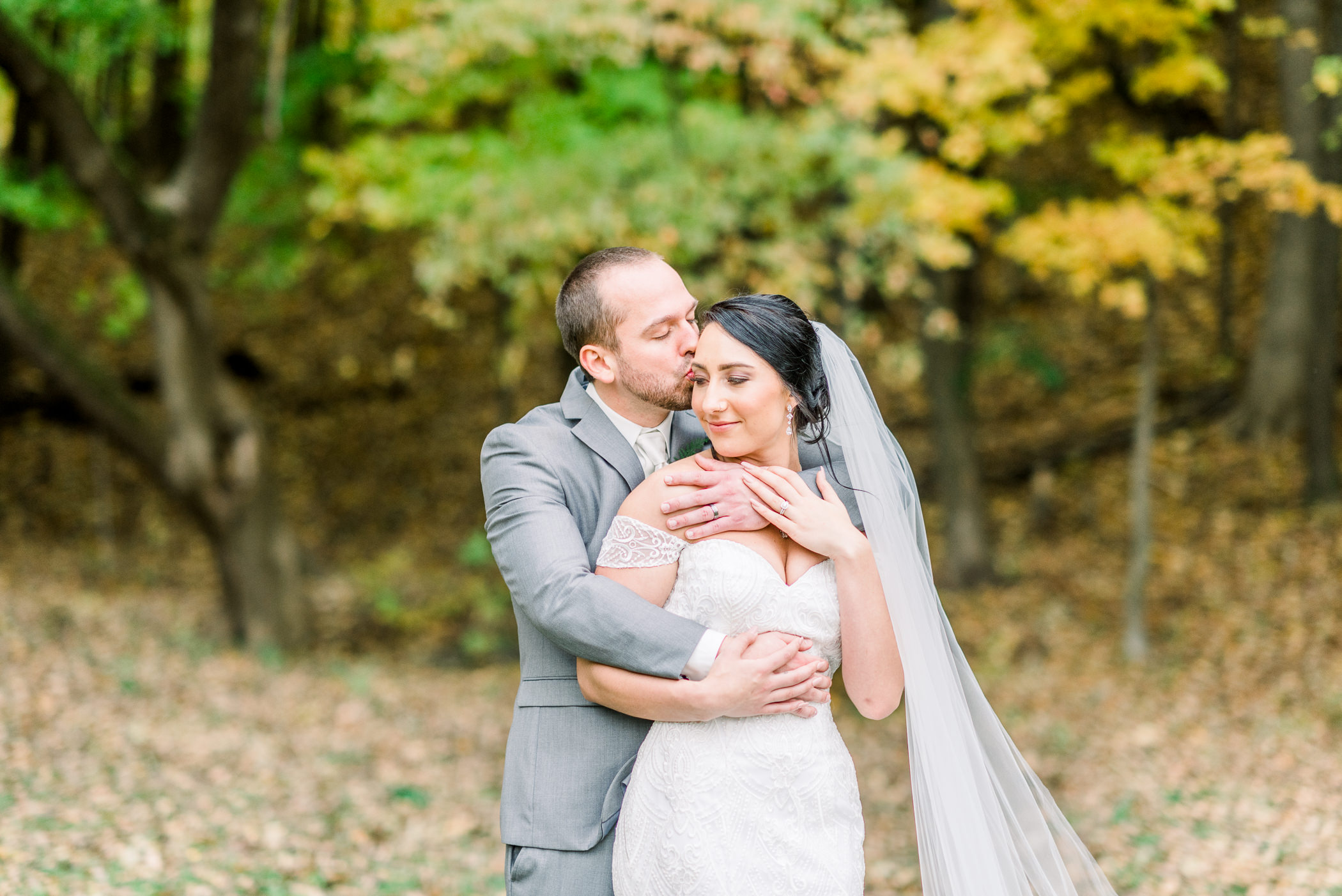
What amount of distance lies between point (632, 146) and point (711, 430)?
262 inches

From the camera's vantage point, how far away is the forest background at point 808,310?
7.00 m

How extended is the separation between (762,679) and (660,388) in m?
0.71

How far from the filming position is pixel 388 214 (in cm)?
916

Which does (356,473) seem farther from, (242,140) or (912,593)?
(912,593)

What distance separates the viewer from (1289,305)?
11.4 meters

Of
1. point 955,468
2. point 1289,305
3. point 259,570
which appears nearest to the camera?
point 259,570

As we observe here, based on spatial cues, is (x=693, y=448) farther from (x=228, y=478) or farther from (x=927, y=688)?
(x=228, y=478)

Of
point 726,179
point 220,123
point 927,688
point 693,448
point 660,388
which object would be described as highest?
point 220,123

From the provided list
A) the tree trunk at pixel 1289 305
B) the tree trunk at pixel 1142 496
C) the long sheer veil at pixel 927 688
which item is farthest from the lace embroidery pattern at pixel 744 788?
the tree trunk at pixel 1289 305

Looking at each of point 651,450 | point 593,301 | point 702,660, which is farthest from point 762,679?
point 593,301

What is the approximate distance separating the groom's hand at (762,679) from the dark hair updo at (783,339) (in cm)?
53

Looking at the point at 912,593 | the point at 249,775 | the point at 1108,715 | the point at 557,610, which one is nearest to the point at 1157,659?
the point at 1108,715

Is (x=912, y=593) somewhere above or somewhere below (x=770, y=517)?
below

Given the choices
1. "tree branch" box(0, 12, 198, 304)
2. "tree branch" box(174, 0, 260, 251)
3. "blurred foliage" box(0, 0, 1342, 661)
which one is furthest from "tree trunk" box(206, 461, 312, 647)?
"tree branch" box(174, 0, 260, 251)
